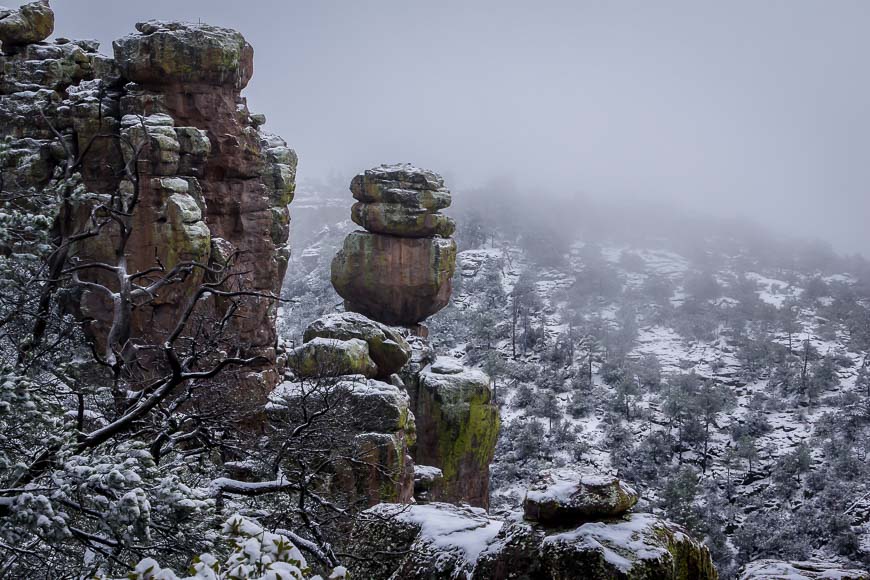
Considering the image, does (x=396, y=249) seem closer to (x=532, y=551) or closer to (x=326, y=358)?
(x=326, y=358)

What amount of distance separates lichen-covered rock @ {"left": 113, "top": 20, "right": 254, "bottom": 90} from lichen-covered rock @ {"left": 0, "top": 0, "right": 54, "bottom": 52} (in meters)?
1.93

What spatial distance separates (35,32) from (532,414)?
1307 inches

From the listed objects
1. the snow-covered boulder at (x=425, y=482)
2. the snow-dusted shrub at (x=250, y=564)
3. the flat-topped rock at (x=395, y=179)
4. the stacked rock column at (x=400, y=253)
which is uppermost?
the flat-topped rock at (x=395, y=179)

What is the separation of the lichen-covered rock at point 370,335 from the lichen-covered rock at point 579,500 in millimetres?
11299

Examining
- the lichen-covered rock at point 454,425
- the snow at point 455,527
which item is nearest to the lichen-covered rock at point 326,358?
the lichen-covered rock at point 454,425

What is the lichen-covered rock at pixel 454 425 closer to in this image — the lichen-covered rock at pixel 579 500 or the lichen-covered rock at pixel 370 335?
the lichen-covered rock at pixel 370 335

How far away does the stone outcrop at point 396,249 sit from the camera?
2203 centimetres

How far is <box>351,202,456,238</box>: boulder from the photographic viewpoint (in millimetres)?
21984

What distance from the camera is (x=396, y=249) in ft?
72.8

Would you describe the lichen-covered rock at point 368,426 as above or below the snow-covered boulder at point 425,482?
above

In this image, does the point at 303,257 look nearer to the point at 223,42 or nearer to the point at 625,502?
the point at 223,42

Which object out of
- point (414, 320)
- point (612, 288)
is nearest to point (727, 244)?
point (612, 288)

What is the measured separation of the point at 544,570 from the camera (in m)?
4.98

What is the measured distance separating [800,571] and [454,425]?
1451 cm
